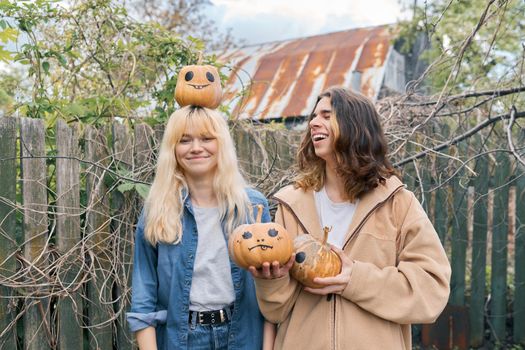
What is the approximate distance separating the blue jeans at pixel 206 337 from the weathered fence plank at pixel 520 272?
3.40m

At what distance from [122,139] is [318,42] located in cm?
1086

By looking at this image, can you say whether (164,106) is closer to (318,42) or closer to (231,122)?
(231,122)

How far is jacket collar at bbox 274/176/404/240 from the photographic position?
2.10 m

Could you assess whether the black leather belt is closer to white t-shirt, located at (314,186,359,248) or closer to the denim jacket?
the denim jacket

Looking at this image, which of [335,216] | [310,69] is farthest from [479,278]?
[310,69]

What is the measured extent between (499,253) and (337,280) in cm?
328

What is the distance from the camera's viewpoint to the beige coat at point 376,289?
2.00 meters

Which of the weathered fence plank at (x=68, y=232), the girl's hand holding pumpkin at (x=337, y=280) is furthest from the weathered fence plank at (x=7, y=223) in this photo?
the girl's hand holding pumpkin at (x=337, y=280)

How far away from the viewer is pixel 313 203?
7.29ft

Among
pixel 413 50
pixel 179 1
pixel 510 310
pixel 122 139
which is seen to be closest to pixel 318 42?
pixel 413 50

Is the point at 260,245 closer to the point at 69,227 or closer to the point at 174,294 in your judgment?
the point at 174,294

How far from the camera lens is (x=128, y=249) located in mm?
3127

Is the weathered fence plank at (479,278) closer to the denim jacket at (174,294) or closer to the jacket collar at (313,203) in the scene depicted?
the jacket collar at (313,203)

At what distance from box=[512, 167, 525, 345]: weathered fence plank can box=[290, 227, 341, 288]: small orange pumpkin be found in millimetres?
3261
